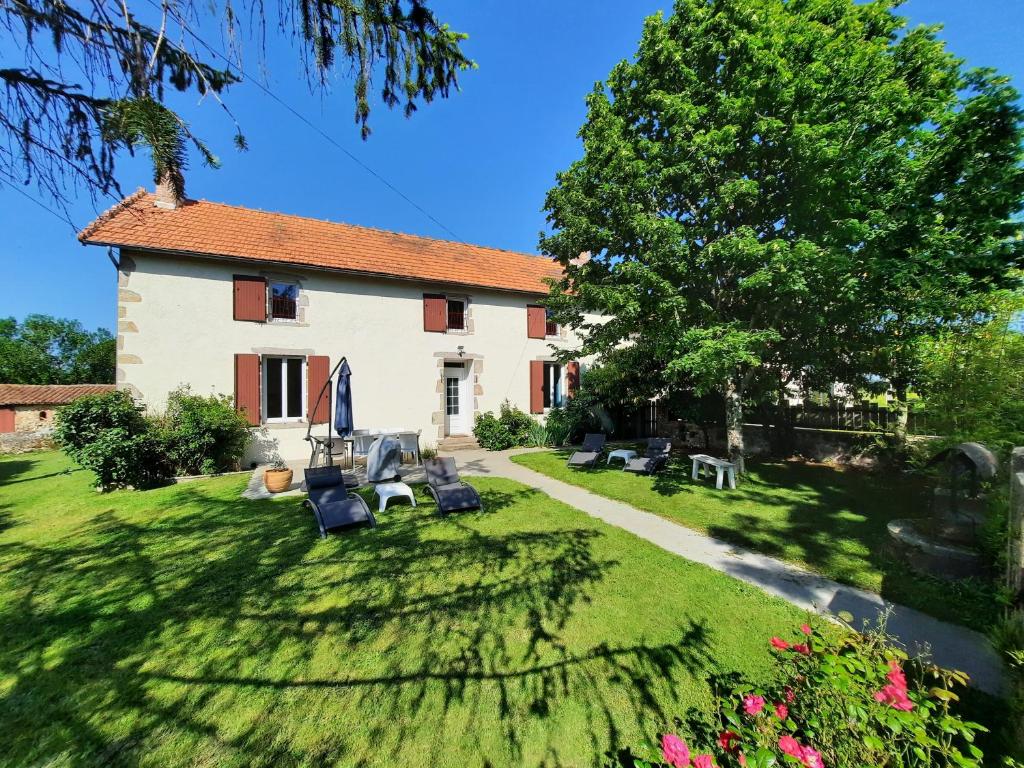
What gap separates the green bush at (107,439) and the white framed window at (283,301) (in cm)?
382

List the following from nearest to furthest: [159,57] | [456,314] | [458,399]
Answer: [159,57]
[456,314]
[458,399]

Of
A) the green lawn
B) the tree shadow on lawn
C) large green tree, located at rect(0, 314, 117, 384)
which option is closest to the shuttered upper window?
the tree shadow on lawn

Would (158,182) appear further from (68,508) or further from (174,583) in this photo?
(68,508)

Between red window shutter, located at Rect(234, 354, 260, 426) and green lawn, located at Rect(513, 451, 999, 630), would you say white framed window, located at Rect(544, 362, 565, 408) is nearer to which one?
green lawn, located at Rect(513, 451, 999, 630)

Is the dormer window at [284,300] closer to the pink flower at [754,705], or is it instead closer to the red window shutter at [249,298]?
the red window shutter at [249,298]

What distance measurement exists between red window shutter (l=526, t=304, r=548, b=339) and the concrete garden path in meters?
8.04

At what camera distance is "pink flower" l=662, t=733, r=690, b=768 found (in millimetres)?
1423

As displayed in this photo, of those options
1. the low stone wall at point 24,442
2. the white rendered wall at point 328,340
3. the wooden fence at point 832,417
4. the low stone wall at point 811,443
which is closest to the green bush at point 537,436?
the white rendered wall at point 328,340

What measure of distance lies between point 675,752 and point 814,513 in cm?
623

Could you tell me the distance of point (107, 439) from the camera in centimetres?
742

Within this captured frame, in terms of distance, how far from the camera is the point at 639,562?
435cm

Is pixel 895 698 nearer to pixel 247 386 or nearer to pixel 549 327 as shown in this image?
pixel 247 386

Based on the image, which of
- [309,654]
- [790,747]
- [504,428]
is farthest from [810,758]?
[504,428]

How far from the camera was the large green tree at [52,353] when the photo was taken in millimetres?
35938
